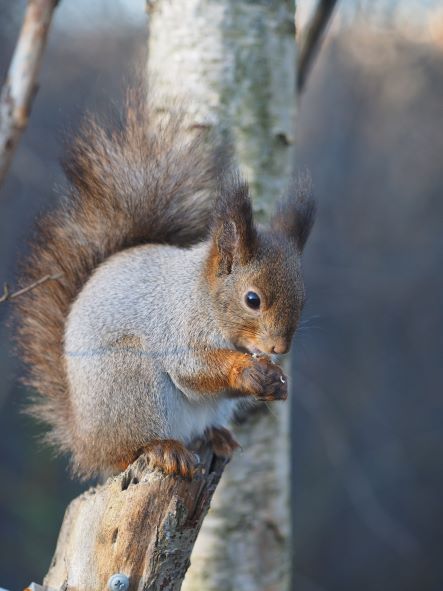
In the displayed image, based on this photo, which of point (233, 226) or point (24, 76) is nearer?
point (24, 76)

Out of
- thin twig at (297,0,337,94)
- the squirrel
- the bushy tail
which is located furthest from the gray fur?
thin twig at (297,0,337,94)

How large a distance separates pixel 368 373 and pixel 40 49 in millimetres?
4643

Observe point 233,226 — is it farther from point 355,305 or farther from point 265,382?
point 355,305

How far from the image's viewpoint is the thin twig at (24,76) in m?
1.49

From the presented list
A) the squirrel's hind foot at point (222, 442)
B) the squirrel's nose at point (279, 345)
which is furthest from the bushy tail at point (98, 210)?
the squirrel's nose at point (279, 345)

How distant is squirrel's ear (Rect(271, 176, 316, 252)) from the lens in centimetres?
174

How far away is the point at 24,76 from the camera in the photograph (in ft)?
4.96

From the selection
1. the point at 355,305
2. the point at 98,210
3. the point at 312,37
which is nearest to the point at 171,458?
the point at 98,210

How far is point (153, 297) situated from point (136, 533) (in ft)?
1.64

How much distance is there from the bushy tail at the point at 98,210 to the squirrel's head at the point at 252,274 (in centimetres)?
21

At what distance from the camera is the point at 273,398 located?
5.22ft

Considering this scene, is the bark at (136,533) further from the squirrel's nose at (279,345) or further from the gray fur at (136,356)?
the squirrel's nose at (279,345)

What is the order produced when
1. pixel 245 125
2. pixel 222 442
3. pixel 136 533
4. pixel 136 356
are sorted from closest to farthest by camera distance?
pixel 136 533 < pixel 136 356 < pixel 222 442 < pixel 245 125

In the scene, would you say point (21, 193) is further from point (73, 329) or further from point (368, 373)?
point (73, 329)
